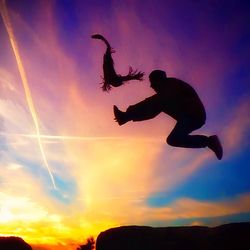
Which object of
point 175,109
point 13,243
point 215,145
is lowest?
point 13,243

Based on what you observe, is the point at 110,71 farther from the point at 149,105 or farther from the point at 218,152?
the point at 218,152

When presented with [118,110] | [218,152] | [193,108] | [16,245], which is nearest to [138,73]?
[118,110]

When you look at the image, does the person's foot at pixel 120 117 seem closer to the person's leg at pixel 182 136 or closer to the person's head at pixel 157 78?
the person's head at pixel 157 78

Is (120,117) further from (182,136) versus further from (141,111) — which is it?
(182,136)

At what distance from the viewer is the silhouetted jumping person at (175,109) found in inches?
263

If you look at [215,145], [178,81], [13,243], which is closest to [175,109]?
[178,81]

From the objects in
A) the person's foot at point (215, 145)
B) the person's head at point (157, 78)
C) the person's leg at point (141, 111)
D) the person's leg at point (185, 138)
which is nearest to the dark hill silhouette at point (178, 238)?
the person's foot at point (215, 145)

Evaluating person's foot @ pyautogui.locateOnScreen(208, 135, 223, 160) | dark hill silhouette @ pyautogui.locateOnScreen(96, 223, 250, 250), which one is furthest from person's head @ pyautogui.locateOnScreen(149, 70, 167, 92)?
dark hill silhouette @ pyautogui.locateOnScreen(96, 223, 250, 250)

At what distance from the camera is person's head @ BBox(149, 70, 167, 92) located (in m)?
6.62

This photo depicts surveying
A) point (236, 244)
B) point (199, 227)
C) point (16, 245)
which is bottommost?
point (236, 244)

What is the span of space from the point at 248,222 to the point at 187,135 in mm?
3576

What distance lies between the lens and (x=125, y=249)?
1004cm

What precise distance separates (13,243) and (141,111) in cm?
1227

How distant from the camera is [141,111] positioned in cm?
701
